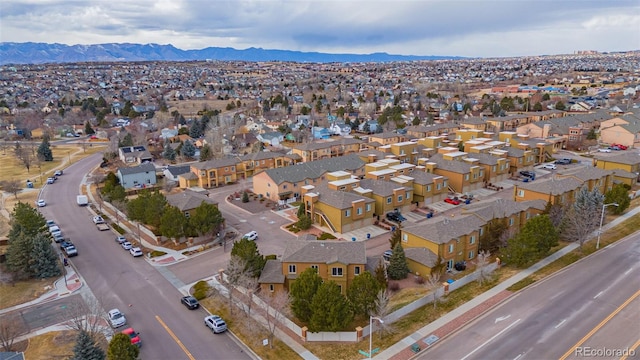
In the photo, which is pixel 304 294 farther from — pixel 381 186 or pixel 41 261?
pixel 381 186

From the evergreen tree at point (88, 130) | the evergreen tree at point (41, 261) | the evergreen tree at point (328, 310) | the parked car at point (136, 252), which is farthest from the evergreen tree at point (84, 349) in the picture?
the evergreen tree at point (88, 130)

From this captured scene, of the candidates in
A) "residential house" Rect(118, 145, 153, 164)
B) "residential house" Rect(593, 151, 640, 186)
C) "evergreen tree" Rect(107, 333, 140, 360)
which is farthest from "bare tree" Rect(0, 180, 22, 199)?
"residential house" Rect(593, 151, 640, 186)

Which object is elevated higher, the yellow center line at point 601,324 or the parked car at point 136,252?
the yellow center line at point 601,324

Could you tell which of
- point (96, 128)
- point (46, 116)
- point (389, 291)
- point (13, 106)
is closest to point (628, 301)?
point (389, 291)

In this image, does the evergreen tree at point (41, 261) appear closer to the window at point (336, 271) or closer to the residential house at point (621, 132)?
the window at point (336, 271)

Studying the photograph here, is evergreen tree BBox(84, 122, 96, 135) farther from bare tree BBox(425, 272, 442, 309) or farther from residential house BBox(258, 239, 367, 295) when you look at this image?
bare tree BBox(425, 272, 442, 309)
